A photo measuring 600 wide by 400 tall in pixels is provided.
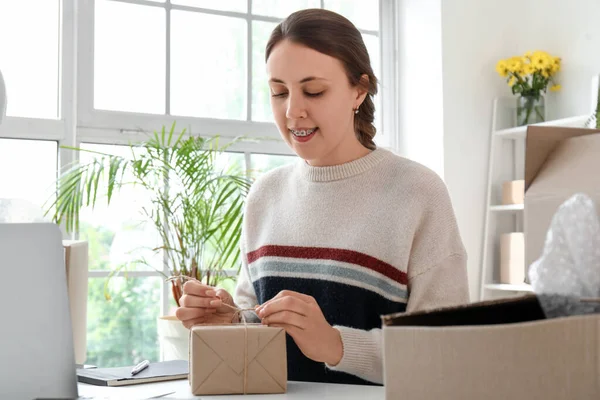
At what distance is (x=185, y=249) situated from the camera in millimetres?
2758

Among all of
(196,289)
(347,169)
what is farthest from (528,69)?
(196,289)

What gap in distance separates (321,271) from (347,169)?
240 millimetres

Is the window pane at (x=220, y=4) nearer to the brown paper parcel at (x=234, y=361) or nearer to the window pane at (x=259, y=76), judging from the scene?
the window pane at (x=259, y=76)

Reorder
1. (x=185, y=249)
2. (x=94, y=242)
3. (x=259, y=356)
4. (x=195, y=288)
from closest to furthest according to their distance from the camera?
(x=259, y=356) < (x=195, y=288) < (x=185, y=249) < (x=94, y=242)

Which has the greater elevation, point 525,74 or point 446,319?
point 525,74

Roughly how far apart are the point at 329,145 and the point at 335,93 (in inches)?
4.4

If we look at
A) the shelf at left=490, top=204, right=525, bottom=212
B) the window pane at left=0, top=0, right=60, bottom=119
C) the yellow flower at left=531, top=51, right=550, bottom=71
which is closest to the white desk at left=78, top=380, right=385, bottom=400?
the window pane at left=0, top=0, right=60, bottom=119

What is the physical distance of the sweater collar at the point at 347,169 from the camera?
1.67 m

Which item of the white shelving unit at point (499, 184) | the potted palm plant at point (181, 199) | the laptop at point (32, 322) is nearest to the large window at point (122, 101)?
the potted palm plant at point (181, 199)

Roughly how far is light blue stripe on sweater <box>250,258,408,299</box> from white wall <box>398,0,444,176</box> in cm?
199

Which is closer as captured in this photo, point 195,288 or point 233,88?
point 195,288

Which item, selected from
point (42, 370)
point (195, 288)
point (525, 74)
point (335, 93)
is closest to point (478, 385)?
point (42, 370)

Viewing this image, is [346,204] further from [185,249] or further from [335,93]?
[185,249]

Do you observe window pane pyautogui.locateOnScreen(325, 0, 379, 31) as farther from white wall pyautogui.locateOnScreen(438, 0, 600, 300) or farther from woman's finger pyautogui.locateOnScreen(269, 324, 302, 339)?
woman's finger pyautogui.locateOnScreen(269, 324, 302, 339)
